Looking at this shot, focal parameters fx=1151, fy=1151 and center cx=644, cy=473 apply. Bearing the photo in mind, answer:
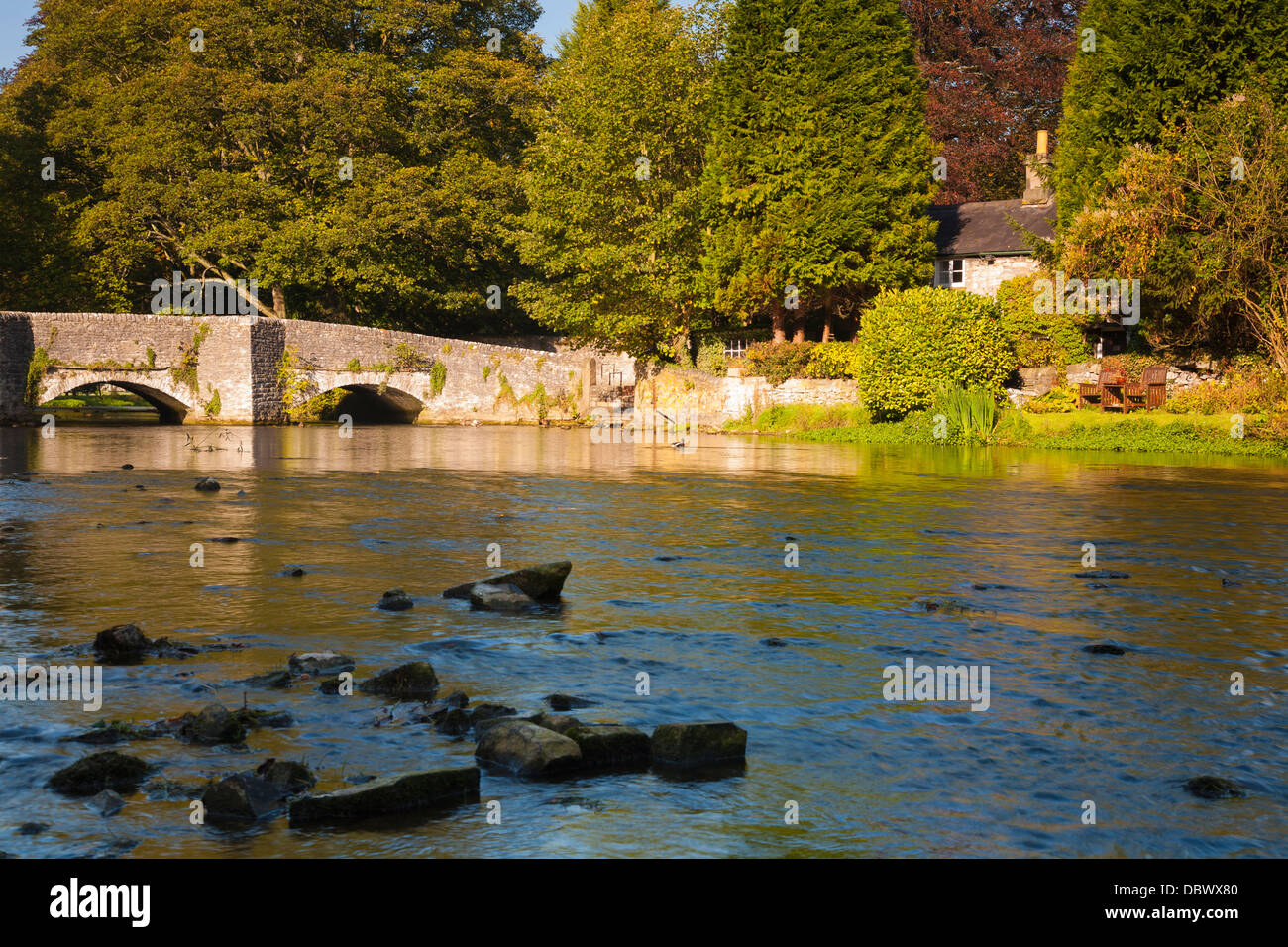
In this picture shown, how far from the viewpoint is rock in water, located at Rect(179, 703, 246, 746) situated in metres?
5.32

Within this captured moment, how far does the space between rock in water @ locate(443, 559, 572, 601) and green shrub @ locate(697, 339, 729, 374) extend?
103 feet

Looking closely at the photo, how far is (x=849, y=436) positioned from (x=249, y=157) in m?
28.2

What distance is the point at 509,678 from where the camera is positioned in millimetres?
6605

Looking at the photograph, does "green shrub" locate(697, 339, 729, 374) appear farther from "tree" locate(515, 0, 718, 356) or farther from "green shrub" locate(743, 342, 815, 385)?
"green shrub" locate(743, 342, 815, 385)

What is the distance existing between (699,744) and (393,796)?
4.56 ft

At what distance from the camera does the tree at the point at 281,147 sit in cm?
4350

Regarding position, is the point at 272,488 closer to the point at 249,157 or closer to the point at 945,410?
the point at 945,410

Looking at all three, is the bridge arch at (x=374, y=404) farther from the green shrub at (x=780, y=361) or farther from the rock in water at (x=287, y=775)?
the rock in water at (x=287, y=775)

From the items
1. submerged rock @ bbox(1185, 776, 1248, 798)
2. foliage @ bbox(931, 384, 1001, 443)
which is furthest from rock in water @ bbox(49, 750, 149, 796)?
foliage @ bbox(931, 384, 1001, 443)

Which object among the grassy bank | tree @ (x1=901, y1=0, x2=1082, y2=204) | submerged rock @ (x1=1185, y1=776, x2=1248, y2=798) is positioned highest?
tree @ (x1=901, y1=0, x2=1082, y2=204)

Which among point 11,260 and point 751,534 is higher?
point 11,260

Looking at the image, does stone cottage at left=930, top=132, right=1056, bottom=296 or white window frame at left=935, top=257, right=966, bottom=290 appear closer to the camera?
stone cottage at left=930, top=132, right=1056, bottom=296

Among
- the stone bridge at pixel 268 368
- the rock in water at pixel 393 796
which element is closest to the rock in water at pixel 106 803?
the rock in water at pixel 393 796
